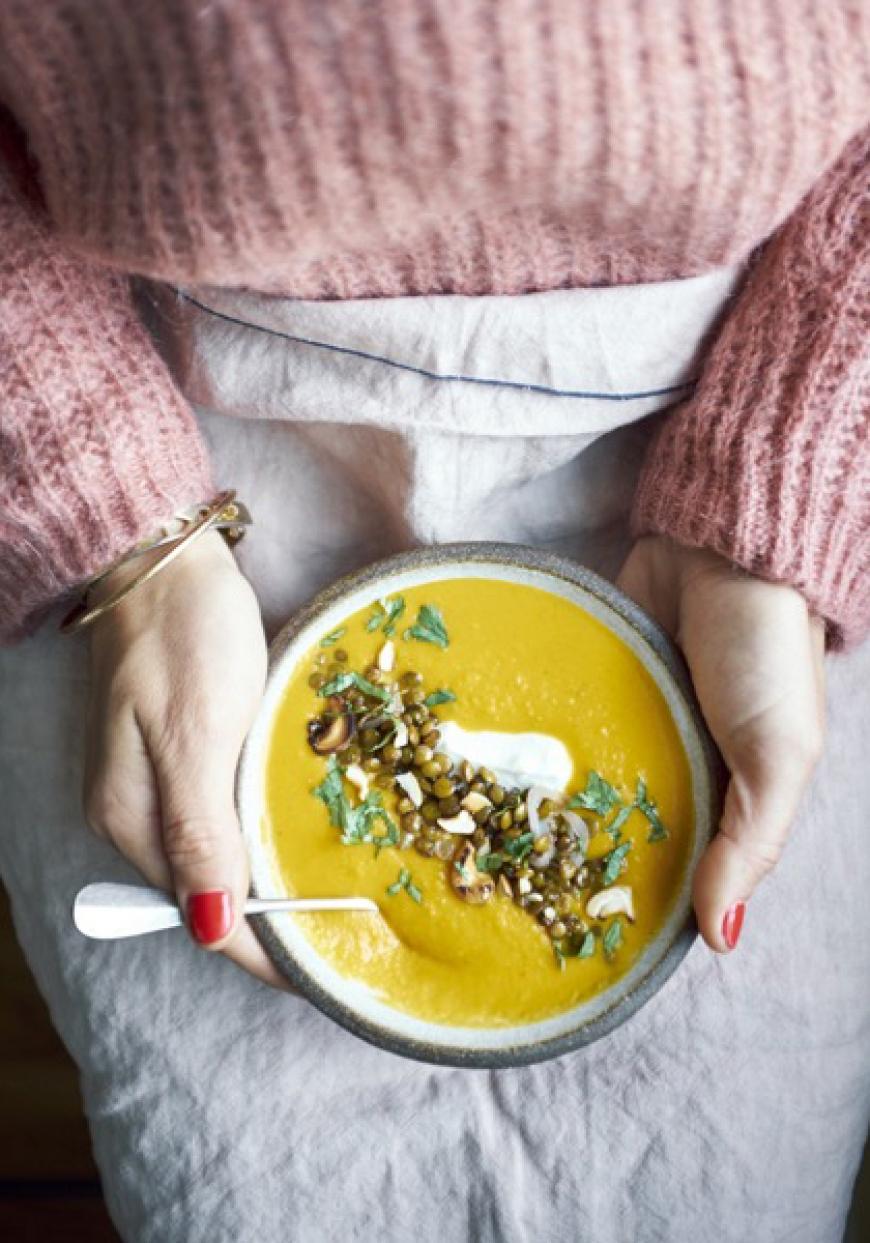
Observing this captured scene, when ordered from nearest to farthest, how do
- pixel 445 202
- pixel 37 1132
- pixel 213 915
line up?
pixel 445 202 → pixel 213 915 → pixel 37 1132

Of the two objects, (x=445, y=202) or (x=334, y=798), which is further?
(x=334, y=798)

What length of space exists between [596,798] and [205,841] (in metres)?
0.20

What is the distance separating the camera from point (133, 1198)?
69 cm

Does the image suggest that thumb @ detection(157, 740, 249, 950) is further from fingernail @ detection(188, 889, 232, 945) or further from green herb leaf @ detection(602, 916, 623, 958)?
green herb leaf @ detection(602, 916, 623, 958)

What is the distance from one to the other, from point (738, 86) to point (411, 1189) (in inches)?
22.3

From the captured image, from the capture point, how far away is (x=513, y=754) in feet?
2.02

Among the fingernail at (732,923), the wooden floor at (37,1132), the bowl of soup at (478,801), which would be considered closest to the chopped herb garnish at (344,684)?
the bowl of soup at (478,801)

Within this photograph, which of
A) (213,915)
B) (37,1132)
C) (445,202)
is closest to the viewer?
(445,202)

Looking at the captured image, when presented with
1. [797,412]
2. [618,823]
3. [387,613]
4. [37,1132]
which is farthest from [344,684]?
[37,1132]

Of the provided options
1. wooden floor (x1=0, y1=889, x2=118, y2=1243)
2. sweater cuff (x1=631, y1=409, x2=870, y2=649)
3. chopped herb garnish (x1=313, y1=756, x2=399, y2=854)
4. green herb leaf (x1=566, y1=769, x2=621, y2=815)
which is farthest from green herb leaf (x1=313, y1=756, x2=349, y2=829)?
wooden floor (x1=0, y1=889, x2=118, y2=1243)

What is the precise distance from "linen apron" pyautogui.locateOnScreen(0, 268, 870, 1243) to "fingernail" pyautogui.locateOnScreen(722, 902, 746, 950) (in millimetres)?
76

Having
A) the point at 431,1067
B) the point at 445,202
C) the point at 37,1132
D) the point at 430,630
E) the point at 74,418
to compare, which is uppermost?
the point at 445,202

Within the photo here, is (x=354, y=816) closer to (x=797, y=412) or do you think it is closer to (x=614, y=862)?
(x=614, y=862)

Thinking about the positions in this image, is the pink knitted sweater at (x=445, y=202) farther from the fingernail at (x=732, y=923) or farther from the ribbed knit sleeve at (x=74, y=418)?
the fingernail at (x=732, y=923)
